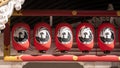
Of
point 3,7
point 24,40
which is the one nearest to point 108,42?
point 24,40

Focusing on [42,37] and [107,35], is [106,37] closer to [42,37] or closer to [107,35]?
[107,35]

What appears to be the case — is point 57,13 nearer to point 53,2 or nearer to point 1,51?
point 53,2

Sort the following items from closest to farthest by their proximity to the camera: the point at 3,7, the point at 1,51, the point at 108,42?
the point at 3,7 < the point at 108,42 < the point at 1,51

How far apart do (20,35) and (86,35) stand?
828mm

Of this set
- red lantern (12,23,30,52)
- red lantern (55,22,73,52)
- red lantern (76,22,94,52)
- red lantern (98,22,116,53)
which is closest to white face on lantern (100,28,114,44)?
red lantern (98,22,116,53)

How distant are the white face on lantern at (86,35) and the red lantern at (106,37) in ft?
0.44

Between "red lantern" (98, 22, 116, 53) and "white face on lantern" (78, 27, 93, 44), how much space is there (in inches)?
5.2

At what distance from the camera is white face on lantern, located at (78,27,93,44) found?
4355 mm

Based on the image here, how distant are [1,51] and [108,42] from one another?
1.57 m

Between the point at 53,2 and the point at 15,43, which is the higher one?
the point at 53,2

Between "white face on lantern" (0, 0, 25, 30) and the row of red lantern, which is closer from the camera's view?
"white face on lantern" (0, 0, 25, 30)

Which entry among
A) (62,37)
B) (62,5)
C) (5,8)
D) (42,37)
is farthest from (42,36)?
(62,5)

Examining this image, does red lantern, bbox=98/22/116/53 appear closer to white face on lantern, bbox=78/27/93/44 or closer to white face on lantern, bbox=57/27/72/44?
white face on lantern, bbox=78/27/93/44

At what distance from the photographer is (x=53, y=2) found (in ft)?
16.5
